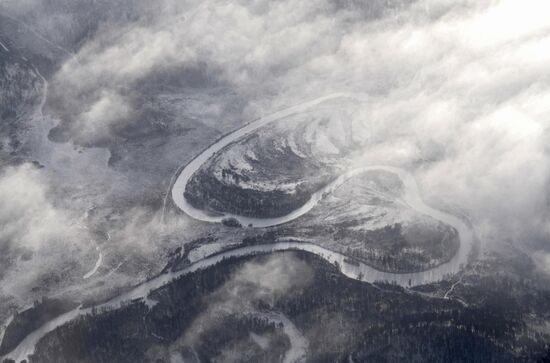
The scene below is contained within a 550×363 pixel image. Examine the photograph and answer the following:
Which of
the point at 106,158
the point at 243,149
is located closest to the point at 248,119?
the point at 243,149

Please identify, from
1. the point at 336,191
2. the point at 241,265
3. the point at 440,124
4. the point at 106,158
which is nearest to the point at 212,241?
the point at 241,265

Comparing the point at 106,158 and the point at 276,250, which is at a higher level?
the point at 106,158

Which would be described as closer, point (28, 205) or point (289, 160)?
point (28, 205)

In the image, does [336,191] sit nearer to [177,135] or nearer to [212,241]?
[212,241]

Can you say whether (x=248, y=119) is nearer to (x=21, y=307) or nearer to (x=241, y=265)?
(x=241, y=265)

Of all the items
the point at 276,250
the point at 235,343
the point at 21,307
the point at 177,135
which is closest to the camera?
the point at 235,343

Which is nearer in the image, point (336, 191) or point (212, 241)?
point (212, 241)

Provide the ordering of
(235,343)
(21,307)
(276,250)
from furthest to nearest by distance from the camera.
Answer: (276,250)
(21,307)
(235,343)

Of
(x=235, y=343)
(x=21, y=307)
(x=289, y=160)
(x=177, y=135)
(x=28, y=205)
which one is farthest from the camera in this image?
(x=177, y=135)

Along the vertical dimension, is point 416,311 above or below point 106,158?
below
